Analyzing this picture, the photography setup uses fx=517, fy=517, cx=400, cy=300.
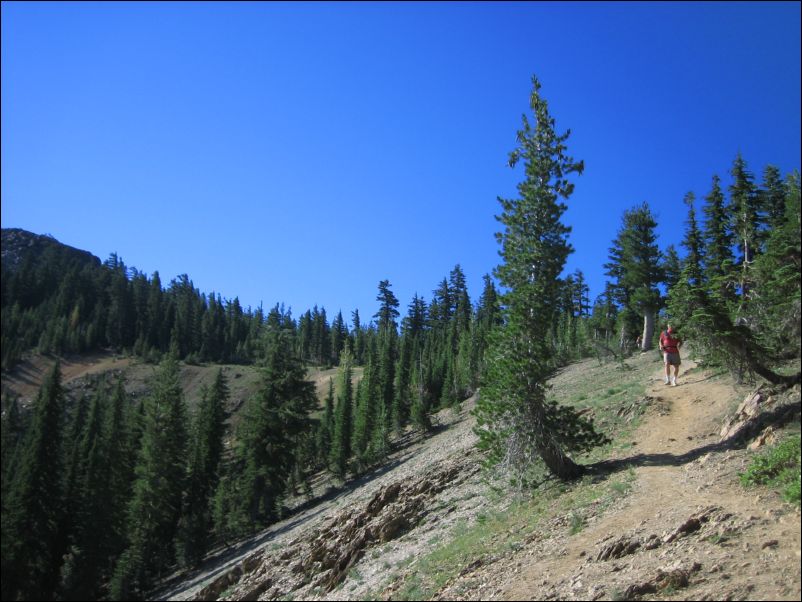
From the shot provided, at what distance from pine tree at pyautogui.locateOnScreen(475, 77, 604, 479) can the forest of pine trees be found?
47 millimetres

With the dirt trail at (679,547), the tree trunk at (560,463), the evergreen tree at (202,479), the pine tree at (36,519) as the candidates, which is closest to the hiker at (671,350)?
the dirt trail at (679,547)

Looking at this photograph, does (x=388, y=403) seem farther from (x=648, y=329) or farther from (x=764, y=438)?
(x=764, y=438)

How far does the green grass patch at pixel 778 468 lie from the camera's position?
31.5 ft

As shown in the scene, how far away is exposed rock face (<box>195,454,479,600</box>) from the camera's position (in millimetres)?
19000

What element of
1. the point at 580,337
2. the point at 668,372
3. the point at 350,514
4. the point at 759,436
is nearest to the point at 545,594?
the point at 759,436

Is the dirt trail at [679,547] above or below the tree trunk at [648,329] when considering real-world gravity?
below

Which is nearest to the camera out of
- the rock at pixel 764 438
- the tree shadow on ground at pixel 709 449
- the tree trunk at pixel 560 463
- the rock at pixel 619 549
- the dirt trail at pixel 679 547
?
the dirt trail at pixel 679 547

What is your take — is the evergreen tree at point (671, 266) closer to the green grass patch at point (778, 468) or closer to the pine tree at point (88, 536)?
the green grass patch at point (778, 468)

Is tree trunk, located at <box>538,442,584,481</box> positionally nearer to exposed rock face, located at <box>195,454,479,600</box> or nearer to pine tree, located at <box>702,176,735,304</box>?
exposed rock face, located at <box>195,454,479,600</box>

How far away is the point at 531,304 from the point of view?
16297mm

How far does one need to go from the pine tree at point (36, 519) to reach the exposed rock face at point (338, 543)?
70.7ft

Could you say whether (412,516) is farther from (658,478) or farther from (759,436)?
(759,436)

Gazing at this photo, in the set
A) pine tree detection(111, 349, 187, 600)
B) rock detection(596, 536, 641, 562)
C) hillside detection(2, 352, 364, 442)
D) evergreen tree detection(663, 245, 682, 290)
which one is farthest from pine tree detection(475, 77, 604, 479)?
hillside detection(2, 352, 364, 442)

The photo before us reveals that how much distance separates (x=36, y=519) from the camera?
39.4 metres
